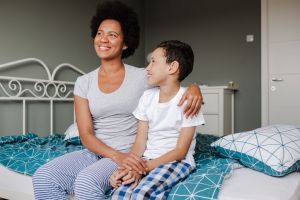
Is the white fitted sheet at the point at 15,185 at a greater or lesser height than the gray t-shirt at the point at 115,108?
lesser

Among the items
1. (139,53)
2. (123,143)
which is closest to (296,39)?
(139,53)

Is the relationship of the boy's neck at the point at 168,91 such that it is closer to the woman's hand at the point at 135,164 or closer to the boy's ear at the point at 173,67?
the boy's ear at the point at 173,67

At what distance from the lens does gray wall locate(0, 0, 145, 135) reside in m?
2.11

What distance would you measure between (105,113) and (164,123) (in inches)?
11.5

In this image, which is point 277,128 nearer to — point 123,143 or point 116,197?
point 123,143

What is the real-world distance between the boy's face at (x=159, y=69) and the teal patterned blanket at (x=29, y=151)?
0.60 meters

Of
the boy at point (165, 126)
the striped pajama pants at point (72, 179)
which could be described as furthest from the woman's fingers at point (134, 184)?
the striped pajama pants at point (72, 179)

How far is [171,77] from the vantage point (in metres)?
1.20

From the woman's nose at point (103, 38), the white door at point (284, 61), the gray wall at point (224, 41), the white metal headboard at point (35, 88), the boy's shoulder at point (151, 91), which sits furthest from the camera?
the gray wall at point (224, 41)

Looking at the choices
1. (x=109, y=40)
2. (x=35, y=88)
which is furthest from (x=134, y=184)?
(x=35, y=88)

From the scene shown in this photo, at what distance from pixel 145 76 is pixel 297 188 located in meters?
0.74

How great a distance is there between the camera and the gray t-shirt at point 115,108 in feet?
4.24

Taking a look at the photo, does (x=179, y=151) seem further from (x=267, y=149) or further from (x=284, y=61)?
(x=284, y=61)

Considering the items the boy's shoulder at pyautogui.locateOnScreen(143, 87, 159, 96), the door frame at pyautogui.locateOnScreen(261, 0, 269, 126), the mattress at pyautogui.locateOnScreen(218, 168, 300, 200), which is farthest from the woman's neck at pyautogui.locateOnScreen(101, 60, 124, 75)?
the door frame at pyautogui.locateOnScreen(261, 0, 269, 126)
